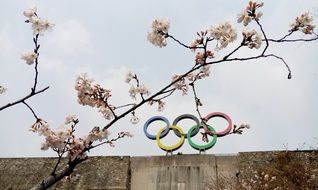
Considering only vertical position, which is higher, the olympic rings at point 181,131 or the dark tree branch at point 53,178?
the olympic rings at point 181,131

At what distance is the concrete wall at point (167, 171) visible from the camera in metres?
14.1

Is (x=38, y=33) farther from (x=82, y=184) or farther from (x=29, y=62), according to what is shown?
(x=82, y=184)

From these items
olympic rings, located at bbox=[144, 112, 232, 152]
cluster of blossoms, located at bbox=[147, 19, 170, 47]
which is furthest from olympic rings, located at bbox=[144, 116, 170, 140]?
cluster of blossoms, located at bbox=[147, 19, 170, 47]

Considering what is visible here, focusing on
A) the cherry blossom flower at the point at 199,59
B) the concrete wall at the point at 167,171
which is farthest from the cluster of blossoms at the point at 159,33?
the concrete wall at the point at 167,171

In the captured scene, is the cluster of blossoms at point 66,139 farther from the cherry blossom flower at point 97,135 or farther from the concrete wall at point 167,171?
the concrete wall at point 167,171

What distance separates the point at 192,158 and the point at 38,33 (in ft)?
37.4

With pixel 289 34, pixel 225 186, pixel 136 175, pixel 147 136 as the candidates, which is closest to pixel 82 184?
pixel 136 175

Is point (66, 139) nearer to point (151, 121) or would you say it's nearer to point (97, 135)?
point (97, 135)

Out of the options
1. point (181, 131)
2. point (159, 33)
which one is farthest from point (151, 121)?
point (159, 33)

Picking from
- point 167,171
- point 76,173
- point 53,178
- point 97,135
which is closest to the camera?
point 53,178

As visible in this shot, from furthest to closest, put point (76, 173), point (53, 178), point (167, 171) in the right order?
point (76, 173) → point (167, 171) → point (53, 178)

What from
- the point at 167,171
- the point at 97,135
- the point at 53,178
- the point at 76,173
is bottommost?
the point at 53,178

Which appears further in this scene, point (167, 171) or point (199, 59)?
point (167, 171)

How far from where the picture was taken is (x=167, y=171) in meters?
14.7
